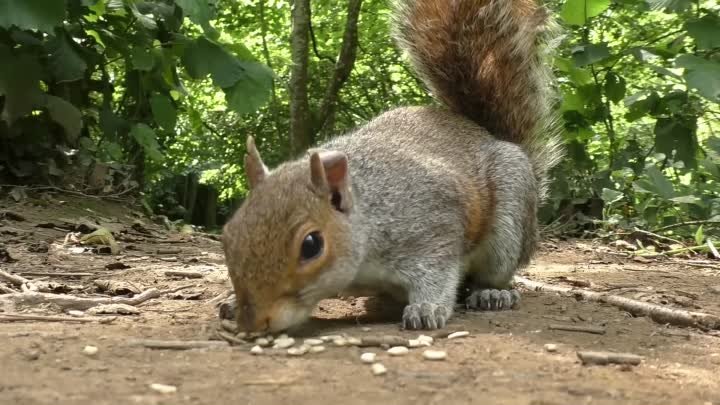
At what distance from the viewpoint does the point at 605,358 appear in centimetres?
192

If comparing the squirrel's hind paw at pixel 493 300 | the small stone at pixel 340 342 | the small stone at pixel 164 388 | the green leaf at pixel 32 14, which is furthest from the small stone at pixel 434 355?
the green leaf at pixel 32 14

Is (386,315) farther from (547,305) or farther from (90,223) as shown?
(90,223)

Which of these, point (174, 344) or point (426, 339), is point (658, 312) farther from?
point (174, 344)

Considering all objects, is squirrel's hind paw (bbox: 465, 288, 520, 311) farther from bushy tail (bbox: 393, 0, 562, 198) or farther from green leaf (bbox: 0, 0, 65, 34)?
green leaf (bbox: 0, 0, 65, 34)

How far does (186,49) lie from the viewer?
4.28 metres

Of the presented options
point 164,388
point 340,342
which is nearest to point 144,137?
point 340,342

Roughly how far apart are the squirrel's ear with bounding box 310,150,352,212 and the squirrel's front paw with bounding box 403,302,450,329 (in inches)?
14.3

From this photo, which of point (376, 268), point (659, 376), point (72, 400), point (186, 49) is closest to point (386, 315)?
point (376, 268)

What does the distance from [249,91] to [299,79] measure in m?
3.13

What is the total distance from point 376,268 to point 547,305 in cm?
75

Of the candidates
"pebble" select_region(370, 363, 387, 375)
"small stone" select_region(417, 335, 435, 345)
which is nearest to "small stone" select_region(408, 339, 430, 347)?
"small stone" select_region(417, 335, 435, 345)

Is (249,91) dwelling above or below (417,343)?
above

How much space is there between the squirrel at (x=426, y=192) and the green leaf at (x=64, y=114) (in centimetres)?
214

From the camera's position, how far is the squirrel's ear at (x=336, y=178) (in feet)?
7.52
